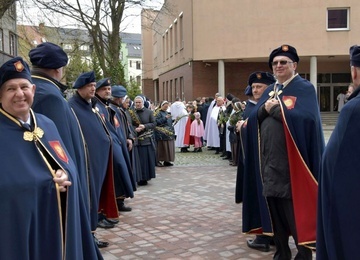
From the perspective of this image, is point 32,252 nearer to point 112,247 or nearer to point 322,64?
point 112,247

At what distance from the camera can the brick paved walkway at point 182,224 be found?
5.63 m

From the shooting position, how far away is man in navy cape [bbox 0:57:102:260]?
2.94m

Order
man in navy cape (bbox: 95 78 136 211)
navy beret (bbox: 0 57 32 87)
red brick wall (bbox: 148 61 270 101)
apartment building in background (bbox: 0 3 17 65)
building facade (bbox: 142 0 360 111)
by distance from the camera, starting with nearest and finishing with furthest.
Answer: navy beret (bbox: 0 57 32 87)
man in navy cape (bbox: 95 78 136 211)
building facade (bbox: 142 0 360 111)
apartment building in background (bbox: 0 3 17 65)
red brick wall (bbox: 148 61 270 101)

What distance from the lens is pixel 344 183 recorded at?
3074 mm

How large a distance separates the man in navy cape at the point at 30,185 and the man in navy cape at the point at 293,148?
2212mm

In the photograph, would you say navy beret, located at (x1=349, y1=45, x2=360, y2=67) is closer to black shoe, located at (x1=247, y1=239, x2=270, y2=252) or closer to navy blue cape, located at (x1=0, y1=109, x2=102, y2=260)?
navy blue cape, located at (x1=0, y1=109, x2=102, y2=260)

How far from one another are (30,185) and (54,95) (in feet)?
4.04

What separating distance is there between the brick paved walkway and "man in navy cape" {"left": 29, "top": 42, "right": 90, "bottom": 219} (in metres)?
1.88

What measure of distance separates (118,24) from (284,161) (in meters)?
14.0

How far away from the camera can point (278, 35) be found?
91.8ft

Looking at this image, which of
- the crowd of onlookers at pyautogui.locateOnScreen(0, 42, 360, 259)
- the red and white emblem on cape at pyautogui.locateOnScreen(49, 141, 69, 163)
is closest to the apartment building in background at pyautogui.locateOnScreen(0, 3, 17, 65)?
the crowd of onlookers at pyautogui.locateOnScreen(0, 42, 360, 259)

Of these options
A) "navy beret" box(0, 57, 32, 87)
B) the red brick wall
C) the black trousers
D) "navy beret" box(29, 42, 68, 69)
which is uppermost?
the red brick wall

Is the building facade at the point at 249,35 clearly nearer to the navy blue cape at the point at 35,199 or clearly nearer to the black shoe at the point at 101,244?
the black shoe at the point at 101,244

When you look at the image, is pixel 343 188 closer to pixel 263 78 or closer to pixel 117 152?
pixel 263 78
